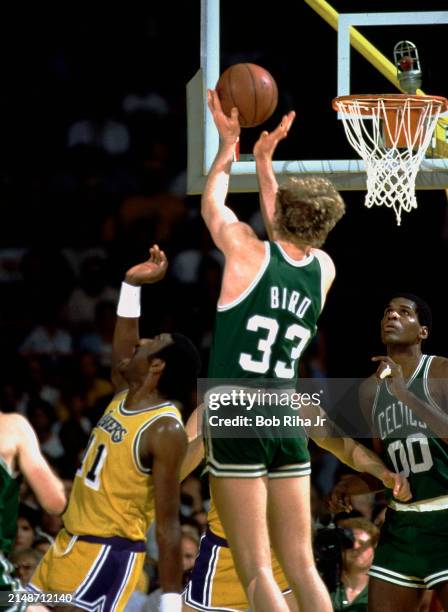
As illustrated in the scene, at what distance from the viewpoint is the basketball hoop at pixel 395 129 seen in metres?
7.05

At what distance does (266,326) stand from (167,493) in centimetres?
92

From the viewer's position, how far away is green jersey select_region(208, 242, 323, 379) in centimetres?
548

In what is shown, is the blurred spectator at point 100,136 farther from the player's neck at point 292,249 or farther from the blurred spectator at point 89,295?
the player's neck at point 292,249

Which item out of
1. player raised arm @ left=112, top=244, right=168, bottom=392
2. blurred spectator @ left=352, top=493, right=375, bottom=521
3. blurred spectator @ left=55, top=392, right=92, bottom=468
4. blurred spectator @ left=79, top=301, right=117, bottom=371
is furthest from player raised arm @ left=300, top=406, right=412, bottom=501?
blurred spectator @ left=79, top=301, right=117, bottom=371

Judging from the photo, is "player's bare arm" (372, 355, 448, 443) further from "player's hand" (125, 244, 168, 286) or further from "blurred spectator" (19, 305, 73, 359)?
"blurred spectator" (19, 305, 73, 359)

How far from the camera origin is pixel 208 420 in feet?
18.0

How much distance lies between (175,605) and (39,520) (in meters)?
3.26

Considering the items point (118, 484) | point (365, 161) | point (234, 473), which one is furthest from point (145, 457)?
point (365, 161)

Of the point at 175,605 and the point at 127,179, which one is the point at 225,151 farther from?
the point at 127,179

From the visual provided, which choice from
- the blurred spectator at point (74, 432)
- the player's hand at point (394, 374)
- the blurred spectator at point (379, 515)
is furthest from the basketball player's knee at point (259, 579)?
the blurred spectator at point (74, 432)

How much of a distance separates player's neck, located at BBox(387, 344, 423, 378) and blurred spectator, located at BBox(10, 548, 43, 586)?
253 cm

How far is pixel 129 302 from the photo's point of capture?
6.77m

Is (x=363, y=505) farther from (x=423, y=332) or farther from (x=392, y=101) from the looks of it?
(x=392, y=101)

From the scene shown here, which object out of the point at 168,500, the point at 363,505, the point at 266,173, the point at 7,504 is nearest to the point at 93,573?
the point at 168,500
